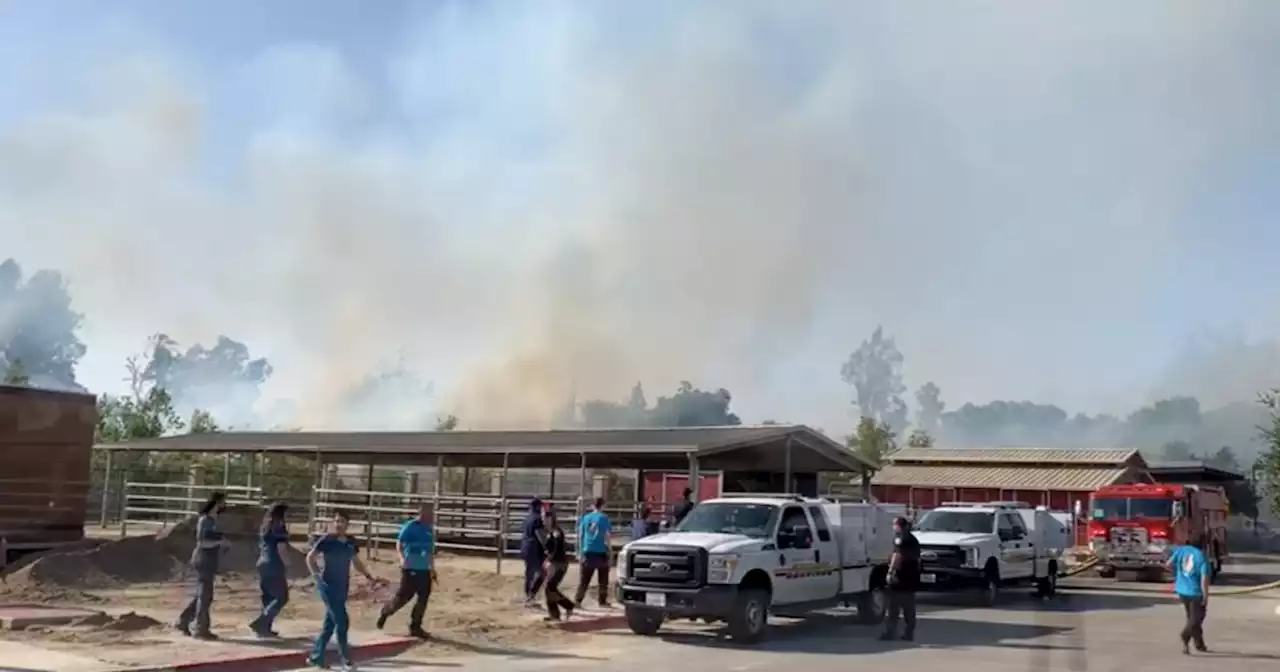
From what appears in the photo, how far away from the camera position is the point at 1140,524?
29359 millimetres

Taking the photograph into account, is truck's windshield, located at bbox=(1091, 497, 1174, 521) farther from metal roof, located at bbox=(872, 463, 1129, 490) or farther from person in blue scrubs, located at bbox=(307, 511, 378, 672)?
person in blue scrubs, located at bbox=(307, 511, 378, 672)

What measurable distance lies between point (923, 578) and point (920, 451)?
39024 millimetres

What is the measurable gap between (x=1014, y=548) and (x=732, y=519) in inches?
344

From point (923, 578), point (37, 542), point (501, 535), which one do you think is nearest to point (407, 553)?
point (501, 535)

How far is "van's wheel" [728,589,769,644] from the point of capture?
595 inches

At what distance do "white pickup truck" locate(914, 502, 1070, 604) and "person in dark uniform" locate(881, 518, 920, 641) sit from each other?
589 centimetres

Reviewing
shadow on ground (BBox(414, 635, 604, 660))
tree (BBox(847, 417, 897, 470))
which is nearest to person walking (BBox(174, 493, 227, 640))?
shadow on ground (BBox(414, 635, 604, 660))

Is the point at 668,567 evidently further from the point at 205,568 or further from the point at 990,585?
the point at 990,585

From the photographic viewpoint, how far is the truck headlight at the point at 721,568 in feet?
49.6

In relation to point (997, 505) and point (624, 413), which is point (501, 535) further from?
point (624, 413)

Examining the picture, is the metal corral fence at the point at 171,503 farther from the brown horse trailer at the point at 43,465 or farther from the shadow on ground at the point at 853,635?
the shadow on ground at the point at 853,635

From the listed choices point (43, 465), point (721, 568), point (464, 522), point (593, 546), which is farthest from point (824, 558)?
point (464, 522)

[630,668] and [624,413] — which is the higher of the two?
[624,413]

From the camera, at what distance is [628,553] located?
51.8 feet
